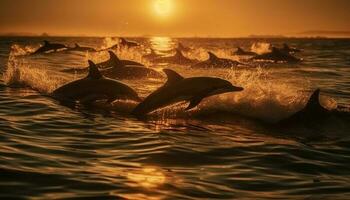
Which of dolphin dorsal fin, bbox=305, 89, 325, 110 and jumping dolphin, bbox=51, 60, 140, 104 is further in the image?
jumping dolphin, bbox=51, 60, 140, 104

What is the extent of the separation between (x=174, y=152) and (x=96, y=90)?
250 inches

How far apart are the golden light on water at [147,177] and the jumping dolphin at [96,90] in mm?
7094

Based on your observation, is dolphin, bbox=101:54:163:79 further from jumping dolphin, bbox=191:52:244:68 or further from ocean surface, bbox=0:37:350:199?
jumping dolphin, bbox=191:52:244:68

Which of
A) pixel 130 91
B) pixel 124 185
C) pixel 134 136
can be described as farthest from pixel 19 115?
pixel 124 185

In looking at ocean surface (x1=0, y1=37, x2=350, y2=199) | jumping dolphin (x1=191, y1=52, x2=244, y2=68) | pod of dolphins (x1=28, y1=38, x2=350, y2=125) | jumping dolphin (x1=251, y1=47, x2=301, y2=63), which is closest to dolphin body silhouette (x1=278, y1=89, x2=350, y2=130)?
pod of dolphins (x1=28, y1=38, x2=350, y2=125)

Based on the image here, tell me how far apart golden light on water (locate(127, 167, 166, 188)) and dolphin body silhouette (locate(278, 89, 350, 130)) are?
17.3 ft

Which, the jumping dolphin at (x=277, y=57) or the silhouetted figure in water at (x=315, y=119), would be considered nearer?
the silhouetted figure in water at (x=315, y=119)

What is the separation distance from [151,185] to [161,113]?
6.83 metres

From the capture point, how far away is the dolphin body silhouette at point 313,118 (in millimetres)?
13008

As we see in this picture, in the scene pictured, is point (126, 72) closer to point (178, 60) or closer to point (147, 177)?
point (178, 60)

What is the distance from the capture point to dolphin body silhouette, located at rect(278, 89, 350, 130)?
42.7 feet

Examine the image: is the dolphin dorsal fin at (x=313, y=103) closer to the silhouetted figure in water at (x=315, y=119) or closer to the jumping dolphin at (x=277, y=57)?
the silhouetted figure in water at (x=315, y=119)

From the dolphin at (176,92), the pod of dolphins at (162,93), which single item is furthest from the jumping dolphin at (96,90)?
the dolphin at (176,92)

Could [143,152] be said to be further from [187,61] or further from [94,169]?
[187,61]
